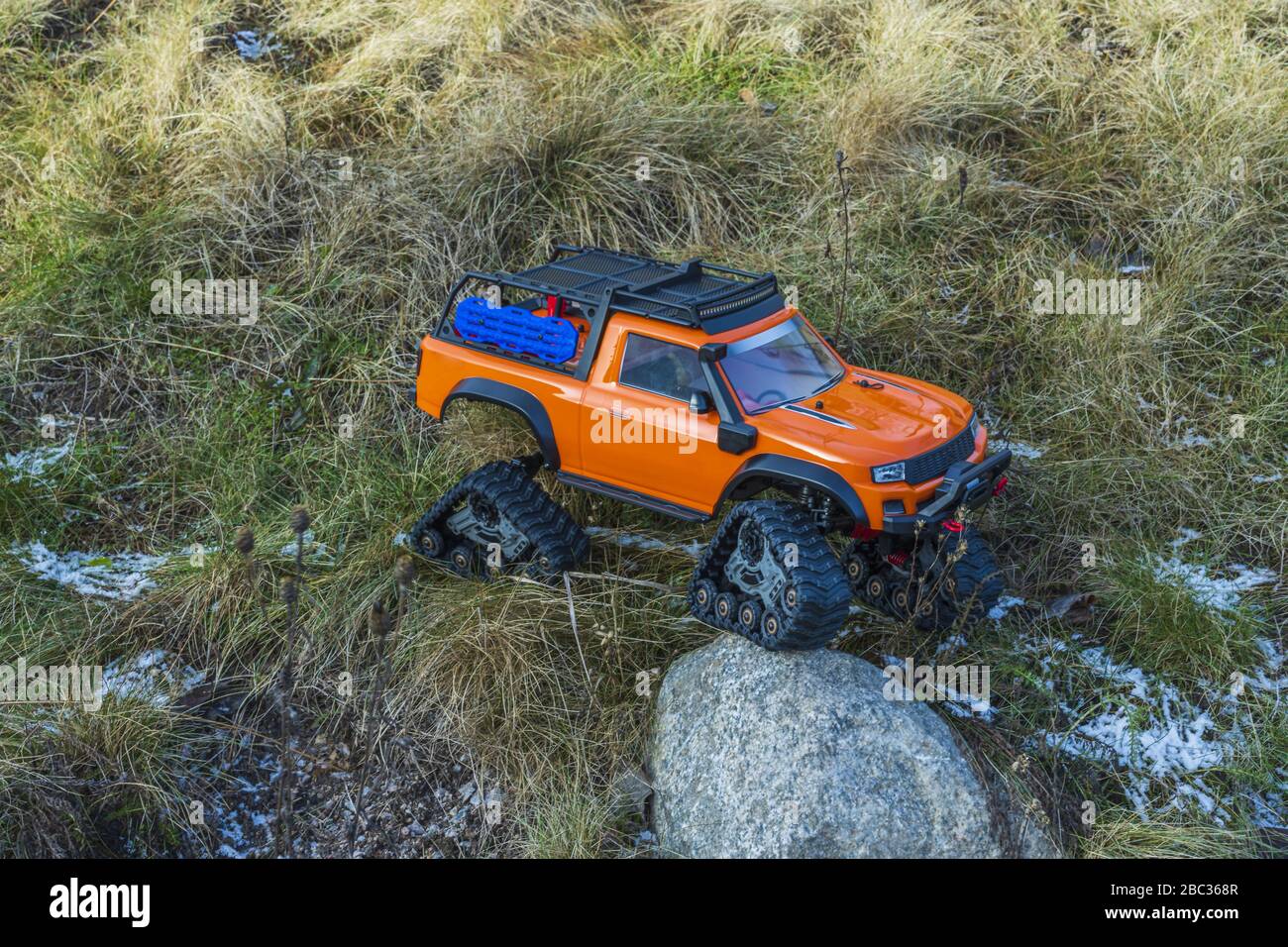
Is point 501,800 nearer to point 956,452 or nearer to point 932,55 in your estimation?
point 956,452

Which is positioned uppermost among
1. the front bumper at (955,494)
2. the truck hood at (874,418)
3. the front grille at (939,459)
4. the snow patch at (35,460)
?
the truck hood at (874,418)

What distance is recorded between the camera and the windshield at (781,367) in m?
5.35

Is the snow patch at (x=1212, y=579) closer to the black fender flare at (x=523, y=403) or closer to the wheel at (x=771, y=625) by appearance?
the wheel at (x=771, y=625)

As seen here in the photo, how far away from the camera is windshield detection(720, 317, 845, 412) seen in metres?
5.35

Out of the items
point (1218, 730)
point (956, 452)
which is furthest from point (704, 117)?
point (1218, 730)

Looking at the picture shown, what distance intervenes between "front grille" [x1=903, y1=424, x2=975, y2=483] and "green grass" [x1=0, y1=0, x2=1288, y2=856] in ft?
2.74

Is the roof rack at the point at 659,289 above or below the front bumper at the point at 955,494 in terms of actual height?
above

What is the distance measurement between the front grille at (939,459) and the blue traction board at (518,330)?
1677mm

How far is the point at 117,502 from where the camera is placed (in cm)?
691

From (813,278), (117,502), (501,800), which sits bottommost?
(501,800)

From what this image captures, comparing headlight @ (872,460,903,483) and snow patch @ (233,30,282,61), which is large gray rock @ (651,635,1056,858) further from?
snow patch @ (233,30,282,61)

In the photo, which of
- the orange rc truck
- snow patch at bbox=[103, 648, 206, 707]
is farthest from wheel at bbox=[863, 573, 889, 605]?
snow patch at bbox=[103, 648, 206, 707]

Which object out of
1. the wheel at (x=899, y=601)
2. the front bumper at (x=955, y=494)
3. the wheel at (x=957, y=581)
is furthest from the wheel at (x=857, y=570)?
the front bumper at (x=955, y=494)
